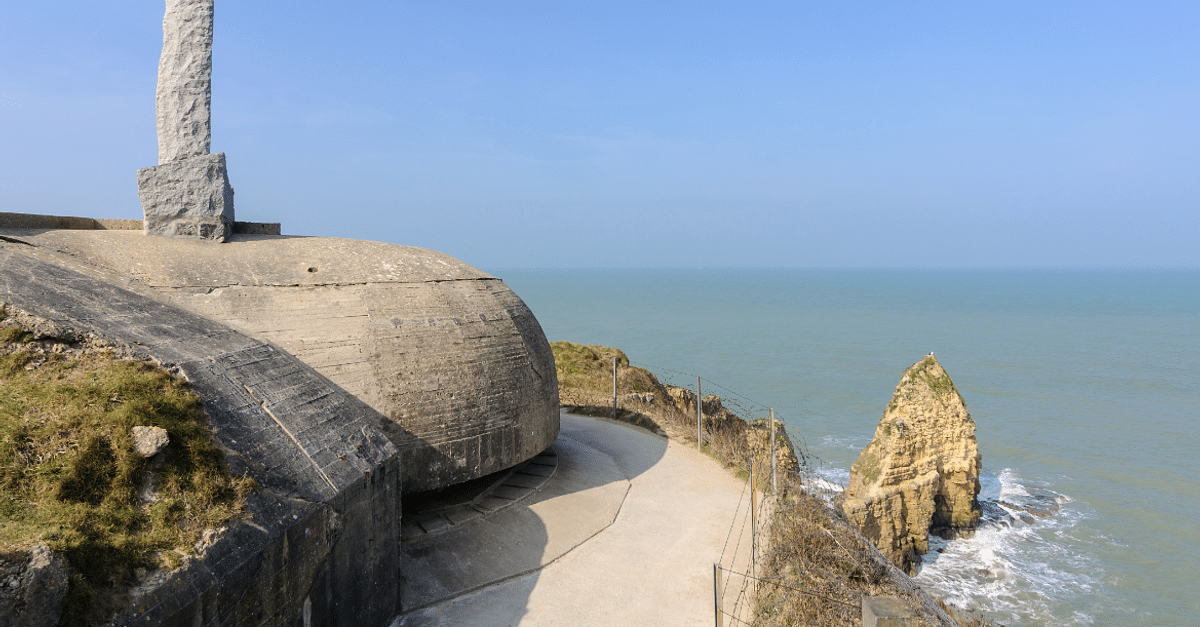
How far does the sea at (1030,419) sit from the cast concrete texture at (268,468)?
489 inches

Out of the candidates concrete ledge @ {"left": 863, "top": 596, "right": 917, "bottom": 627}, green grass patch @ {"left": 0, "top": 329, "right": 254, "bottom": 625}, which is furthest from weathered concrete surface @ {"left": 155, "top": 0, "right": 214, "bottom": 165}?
concrete ledge @ {"left": 863, "top": 596, "right": 917, "bottom": 627}

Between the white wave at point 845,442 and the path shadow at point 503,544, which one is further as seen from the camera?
the white wave at point 845,442

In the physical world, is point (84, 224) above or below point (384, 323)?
above

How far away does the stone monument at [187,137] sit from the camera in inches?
419

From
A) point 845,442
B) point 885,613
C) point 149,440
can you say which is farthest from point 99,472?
point 845,442

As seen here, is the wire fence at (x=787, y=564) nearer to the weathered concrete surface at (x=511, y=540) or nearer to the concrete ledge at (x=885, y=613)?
the concrete ledge at (x=885, y=613)

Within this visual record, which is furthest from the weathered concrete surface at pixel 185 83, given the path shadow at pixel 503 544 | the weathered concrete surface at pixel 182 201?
the path shadow at pixel 503 544

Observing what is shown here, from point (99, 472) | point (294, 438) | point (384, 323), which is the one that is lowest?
point (294, 438)

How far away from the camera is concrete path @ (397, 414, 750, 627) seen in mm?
8016

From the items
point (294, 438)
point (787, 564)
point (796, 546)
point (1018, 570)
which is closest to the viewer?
point (294, 438)

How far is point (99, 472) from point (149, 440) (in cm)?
40

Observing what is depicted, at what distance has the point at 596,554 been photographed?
9.39 m

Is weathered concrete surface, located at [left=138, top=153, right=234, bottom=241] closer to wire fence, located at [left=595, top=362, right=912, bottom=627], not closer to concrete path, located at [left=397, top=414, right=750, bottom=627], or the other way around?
concrete path, located at [left=397, top=414, right=750, bottom=627]

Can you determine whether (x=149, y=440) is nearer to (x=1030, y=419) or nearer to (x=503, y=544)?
(x=503, y=544)
